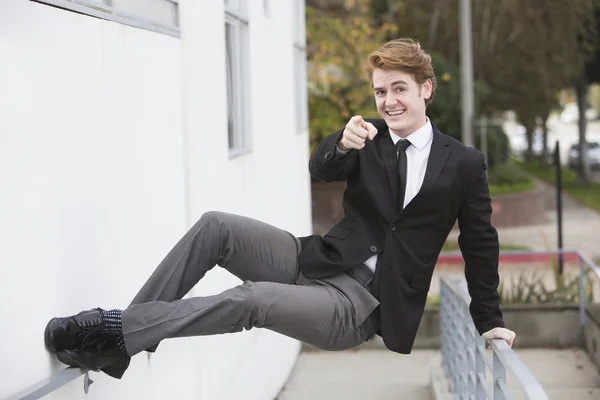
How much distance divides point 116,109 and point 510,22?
78.1 feet

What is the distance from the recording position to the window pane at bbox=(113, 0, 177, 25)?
453 cm

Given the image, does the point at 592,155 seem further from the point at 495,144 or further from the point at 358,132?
the point at 358,132

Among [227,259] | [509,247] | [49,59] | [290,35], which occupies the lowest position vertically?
[509,247]

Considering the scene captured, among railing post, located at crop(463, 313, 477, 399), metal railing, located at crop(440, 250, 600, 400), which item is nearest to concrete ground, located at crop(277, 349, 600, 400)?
metal railing, located at crop(440, 250, 600, 400)

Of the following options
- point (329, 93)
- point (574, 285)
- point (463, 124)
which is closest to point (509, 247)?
point (463, 124)

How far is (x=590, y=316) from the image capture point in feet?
33.0

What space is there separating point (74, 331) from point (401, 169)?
1466mm

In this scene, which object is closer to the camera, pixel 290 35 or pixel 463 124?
pixel 290 35

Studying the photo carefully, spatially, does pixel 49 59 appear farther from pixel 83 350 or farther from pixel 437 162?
pixel 437 162

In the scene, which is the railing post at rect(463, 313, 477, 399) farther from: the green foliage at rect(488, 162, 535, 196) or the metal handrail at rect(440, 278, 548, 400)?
the green foliage at rect(488, 162, 535, 196)

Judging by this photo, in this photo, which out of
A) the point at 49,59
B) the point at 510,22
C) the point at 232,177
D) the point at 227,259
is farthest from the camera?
the point at 510,22

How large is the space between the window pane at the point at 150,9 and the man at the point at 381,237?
1156mm

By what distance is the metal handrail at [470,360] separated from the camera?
3.55m

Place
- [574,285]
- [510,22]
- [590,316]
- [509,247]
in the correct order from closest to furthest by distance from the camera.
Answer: [590,316], [574,285], [509,247], [510,22]
